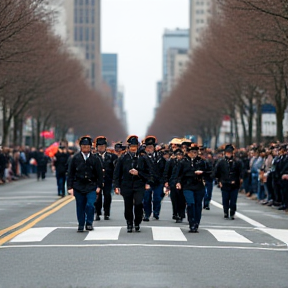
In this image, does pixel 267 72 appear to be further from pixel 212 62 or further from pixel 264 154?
pixel 212 62

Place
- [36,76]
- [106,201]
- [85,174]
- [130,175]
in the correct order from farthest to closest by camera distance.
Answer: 1. [36,76]
2. [106,201]
3. [130,175]
4. [85,174]

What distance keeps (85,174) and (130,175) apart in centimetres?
87

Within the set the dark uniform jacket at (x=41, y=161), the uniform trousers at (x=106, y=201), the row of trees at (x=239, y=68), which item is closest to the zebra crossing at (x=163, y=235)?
the uniform trousers at (x=106, y=201)

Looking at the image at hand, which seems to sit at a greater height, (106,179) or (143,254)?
(106,179)

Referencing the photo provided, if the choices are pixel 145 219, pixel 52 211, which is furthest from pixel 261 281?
pixel 52 211

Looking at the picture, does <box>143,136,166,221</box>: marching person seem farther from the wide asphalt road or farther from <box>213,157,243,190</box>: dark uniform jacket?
<box>213,157,243,190</box>: dark uniform jacket

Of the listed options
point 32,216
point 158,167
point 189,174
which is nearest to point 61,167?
point 32,216

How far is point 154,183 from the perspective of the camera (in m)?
24.3

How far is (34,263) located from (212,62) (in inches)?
2031

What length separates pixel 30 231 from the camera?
64.6 ft

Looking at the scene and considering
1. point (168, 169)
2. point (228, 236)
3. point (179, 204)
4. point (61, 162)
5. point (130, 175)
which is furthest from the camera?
point (61, 162)

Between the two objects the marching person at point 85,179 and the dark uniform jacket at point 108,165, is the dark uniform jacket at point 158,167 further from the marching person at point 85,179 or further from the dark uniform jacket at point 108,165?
the marching person at point 85,179

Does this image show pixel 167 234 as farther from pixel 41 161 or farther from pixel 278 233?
pixel 41 161

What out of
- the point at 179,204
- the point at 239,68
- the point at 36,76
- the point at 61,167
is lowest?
the point at 179,204
